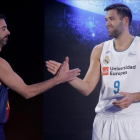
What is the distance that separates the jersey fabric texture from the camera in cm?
254

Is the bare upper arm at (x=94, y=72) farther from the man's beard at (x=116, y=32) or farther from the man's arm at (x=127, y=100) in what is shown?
the man's arm at (x=127, y=100)

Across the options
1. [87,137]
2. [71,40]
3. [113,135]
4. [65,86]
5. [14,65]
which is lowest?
[87,137]

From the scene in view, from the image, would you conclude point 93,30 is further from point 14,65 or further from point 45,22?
point 14,65

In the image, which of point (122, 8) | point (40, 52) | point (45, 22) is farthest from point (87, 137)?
point (122, 8)

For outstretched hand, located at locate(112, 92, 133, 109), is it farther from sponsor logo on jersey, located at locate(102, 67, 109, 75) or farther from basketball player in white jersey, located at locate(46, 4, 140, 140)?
sponsor logo on jersey, located at locate(102, 67, 109, 75)

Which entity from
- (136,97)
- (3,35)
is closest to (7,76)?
(3,35)

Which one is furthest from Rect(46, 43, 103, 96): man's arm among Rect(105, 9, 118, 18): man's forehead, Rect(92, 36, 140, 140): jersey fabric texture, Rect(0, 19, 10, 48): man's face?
Rect(0, 19, 10, 48): man's face

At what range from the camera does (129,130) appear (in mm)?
2514

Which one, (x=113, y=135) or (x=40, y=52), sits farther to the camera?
(x=40, y=52)

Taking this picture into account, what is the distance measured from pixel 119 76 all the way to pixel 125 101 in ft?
1.14

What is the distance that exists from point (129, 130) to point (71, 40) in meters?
1.89

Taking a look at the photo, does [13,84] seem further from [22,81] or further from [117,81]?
[117,81]

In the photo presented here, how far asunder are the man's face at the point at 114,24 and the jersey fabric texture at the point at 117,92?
0.18m

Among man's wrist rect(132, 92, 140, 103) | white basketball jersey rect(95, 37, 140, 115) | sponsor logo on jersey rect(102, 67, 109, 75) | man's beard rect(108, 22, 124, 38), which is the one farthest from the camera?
man's beard rect(108, 22, 124, 38)
